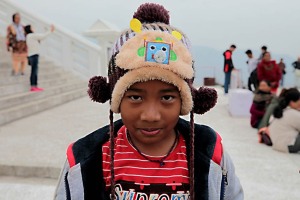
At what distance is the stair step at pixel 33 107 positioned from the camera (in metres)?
6.12

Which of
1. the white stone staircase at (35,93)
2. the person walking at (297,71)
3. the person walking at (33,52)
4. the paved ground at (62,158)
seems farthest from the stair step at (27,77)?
the person walking at (297,71)

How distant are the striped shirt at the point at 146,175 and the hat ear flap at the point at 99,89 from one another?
0.27 meters

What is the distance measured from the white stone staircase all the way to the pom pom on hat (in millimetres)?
5183

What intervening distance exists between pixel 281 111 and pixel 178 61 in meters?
3.80

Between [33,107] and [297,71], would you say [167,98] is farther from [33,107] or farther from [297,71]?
[297,71]

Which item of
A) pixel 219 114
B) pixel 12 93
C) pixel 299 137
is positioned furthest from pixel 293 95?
pixel 12 93

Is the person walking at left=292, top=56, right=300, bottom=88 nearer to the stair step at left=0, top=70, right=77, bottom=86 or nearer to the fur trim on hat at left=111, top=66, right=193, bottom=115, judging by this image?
the stair step at left=0, top=70, right=77, bottom=86

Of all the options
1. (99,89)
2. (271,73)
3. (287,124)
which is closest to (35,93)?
(271,73)

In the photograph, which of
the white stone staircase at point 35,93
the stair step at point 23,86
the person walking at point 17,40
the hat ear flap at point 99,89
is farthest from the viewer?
the person walking at point 17,40

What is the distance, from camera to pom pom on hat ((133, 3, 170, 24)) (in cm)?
150

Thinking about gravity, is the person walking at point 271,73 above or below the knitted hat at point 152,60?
below

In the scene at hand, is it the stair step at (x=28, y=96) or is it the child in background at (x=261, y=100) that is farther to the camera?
the stair step at (x=28, y=96)

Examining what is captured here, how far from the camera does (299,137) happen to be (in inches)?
179

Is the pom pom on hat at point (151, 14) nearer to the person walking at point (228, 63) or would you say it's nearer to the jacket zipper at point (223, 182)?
the jacket zipper at point (223, 182)
